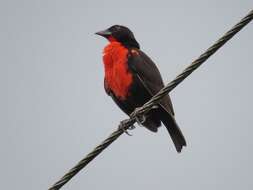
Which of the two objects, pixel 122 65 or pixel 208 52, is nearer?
pixel 208 52

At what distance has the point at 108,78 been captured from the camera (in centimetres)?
655

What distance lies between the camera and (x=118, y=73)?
21.1 ft

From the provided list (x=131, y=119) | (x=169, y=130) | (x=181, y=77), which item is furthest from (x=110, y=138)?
(x=169, y=130)

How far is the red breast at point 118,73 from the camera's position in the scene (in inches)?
253

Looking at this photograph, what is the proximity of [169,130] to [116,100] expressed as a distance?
844 mm

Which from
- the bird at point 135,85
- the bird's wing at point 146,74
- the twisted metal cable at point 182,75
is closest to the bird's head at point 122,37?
the bird at point 135,85

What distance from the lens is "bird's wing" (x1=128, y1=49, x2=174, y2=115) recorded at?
21.1 ft

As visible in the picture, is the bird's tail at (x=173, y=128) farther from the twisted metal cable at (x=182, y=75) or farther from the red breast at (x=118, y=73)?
the twisted metal cable at (x=182, y=75)

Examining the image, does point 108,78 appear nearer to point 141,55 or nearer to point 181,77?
point 141,55

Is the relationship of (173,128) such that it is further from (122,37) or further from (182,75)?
(182,75)

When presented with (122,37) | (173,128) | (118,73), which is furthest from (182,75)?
(122,37)

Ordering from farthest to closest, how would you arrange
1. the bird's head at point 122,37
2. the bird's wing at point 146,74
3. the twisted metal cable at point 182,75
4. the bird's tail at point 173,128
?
the bird's head at point 122,37 < the bird's wing at point 146,74 < the bird's tail at point 173,128 < the twisted metal cable at point 182,75

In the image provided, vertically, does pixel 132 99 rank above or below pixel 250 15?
below

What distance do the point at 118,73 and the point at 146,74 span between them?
1.24 feet
